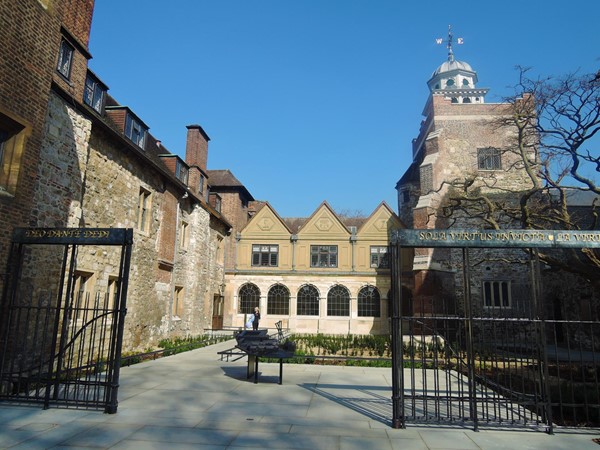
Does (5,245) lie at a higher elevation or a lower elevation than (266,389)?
higher

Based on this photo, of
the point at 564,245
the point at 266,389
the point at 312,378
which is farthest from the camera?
the point at 312,378

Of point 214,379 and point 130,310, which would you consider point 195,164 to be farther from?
point 214,379

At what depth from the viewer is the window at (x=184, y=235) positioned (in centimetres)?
2120

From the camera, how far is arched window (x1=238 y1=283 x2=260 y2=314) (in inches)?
1251

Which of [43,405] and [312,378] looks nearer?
[43,405]

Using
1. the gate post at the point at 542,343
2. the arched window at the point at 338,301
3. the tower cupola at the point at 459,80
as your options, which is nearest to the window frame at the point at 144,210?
the gate post at the point at 542,343

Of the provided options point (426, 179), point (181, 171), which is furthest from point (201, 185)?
point (426, 179)

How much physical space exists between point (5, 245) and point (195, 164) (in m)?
17.5

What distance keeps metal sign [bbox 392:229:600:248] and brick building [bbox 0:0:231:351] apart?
767 cm

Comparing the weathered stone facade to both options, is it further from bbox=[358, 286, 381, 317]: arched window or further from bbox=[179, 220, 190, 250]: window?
bbox=[179, 220, 190, 250]: window

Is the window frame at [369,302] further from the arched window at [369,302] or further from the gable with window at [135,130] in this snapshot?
the gable with window at [135,130]

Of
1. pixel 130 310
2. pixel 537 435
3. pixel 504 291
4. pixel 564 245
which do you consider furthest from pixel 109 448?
pixel 504 291

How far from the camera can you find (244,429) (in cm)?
600

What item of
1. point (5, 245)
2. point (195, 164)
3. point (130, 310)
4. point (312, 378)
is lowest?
point (312, 378)
